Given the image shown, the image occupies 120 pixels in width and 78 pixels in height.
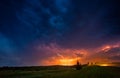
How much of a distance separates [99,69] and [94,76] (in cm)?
537

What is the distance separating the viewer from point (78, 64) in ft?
307

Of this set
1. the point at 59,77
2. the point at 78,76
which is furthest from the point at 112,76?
the point at 59,77

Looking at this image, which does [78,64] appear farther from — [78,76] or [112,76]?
[112,76]

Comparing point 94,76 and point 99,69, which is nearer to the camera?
point 94,76

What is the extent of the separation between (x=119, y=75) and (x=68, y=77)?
16.6 metres

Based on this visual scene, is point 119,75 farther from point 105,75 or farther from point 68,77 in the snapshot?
point 68,77

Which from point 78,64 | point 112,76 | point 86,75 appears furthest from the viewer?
point 78,64

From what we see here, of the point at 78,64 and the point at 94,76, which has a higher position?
the point at 78,64

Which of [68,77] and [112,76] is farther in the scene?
[68,77]

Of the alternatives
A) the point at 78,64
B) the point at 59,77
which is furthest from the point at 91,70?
the point at 78,64

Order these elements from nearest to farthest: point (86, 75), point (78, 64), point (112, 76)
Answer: point (112, 76), point (86, 75), point (78, 64)

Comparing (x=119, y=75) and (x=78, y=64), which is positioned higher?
(x=78, y=64)

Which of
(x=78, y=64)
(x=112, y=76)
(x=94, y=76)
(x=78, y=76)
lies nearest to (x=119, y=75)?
(x=112, y=76)

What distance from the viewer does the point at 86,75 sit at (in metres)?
60.5
